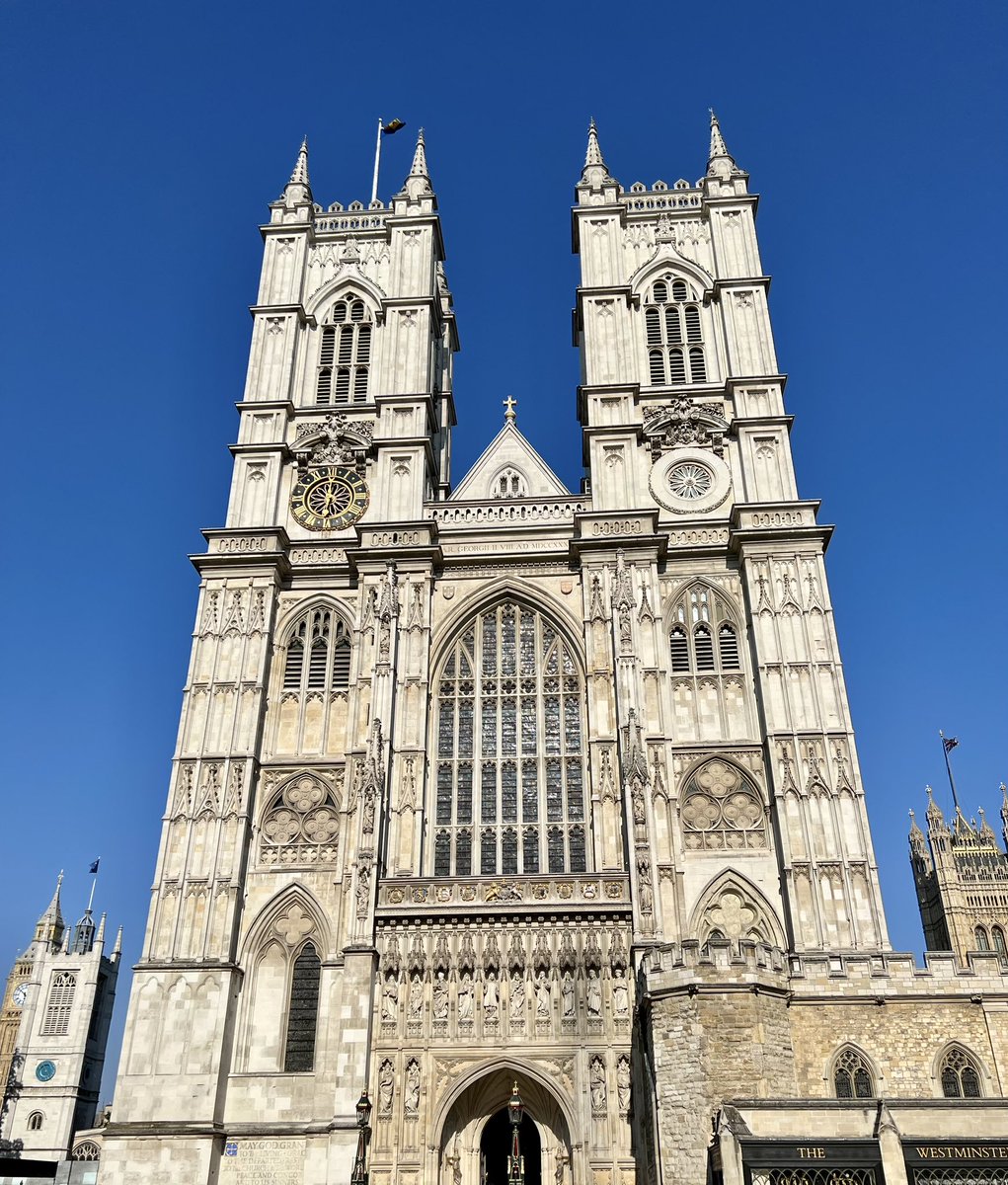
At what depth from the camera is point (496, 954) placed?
2464 cm

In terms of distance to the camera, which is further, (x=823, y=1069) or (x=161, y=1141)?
(x=161, y=1141)

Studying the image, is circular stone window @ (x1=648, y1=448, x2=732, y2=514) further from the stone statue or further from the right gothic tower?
the stone statue

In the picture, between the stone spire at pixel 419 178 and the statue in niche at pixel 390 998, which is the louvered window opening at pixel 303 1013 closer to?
the statue in niche at pixel 390 998

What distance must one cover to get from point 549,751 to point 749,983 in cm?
1084

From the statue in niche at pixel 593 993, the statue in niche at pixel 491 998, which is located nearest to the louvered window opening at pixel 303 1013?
the statue in niche at pixel 491 998

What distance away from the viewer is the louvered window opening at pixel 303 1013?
82.9 ft

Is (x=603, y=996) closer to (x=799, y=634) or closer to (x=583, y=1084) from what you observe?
(x=583, y=1084)

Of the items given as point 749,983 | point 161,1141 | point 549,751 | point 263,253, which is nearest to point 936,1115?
point 749,983

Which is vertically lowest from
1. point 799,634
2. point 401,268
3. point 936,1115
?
point 936,1115

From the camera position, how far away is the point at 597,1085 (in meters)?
23.2

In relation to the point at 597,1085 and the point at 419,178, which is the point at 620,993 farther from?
the point at 419,178

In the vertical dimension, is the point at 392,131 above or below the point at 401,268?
above

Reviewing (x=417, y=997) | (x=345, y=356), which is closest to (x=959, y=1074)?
(x=417, y=997)

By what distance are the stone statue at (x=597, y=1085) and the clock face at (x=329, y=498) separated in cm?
1656
